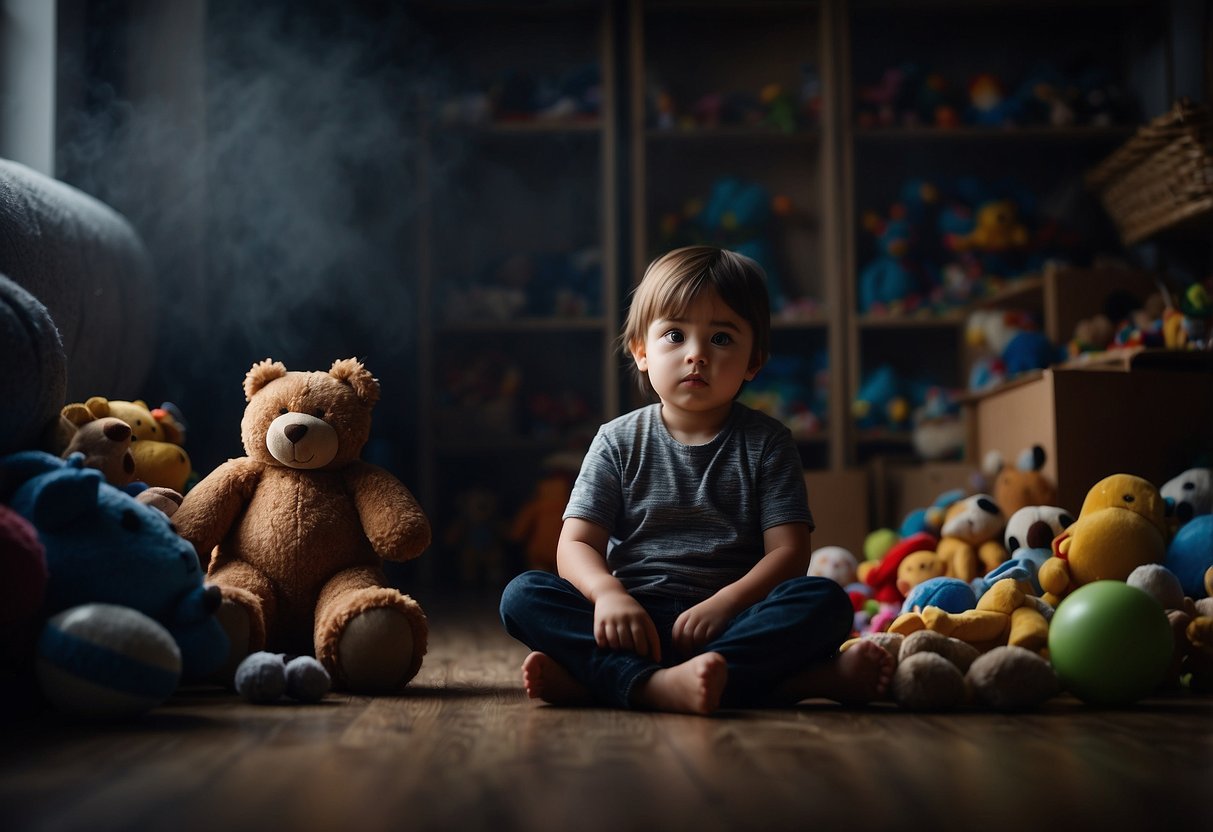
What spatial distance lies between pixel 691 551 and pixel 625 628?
0.55 feet

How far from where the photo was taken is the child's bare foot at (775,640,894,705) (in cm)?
115

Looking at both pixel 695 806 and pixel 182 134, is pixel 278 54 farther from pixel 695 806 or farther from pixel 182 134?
pixel 695 806

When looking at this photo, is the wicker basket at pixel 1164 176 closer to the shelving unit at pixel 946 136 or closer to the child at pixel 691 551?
the shelving unit at pixel 946 136

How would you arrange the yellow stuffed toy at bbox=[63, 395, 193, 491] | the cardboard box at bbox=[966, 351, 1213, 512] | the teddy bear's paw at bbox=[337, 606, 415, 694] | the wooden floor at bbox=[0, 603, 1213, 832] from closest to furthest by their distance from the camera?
the wooden floor at bbox=[0, 603, 1213, 832]
the teddy bear's paw at bbox=[337, 606, 415, 694]
the yellow stuffed toy at bbox=[63, 395, 193, 491]
the cardboard box at bbox=[966, 351, 1213, 512]

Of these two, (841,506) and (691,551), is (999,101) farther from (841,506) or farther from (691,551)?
(691,551)

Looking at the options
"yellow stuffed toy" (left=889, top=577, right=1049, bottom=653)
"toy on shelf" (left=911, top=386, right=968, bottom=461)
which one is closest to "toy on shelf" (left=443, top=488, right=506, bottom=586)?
"toy on shelf" (left=911, top=386, right=968, bottom=461)

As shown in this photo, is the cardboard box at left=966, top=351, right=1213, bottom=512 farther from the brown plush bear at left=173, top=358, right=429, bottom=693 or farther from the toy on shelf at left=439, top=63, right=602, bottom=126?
the toy on shelf at left=439, top=63, right=602, bottom=126

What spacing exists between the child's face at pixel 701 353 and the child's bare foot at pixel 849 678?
317 mm

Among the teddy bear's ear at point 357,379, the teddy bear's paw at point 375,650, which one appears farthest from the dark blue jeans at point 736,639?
the teddy bear's ear at point 357,379

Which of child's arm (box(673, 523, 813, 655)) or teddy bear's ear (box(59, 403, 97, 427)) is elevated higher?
teddy bear's ear (box(59, 403, 97, 427))

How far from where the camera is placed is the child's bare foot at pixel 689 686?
1071 millimetres

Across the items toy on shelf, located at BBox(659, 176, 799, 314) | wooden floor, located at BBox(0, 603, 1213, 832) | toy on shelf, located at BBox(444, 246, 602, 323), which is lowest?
wooden floor, located at BBox(0, 603, 1213, 832)

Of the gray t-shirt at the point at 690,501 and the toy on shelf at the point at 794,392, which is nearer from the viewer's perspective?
the gray t-shirt at the point at 690,501

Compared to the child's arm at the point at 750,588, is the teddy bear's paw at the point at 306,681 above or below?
below
